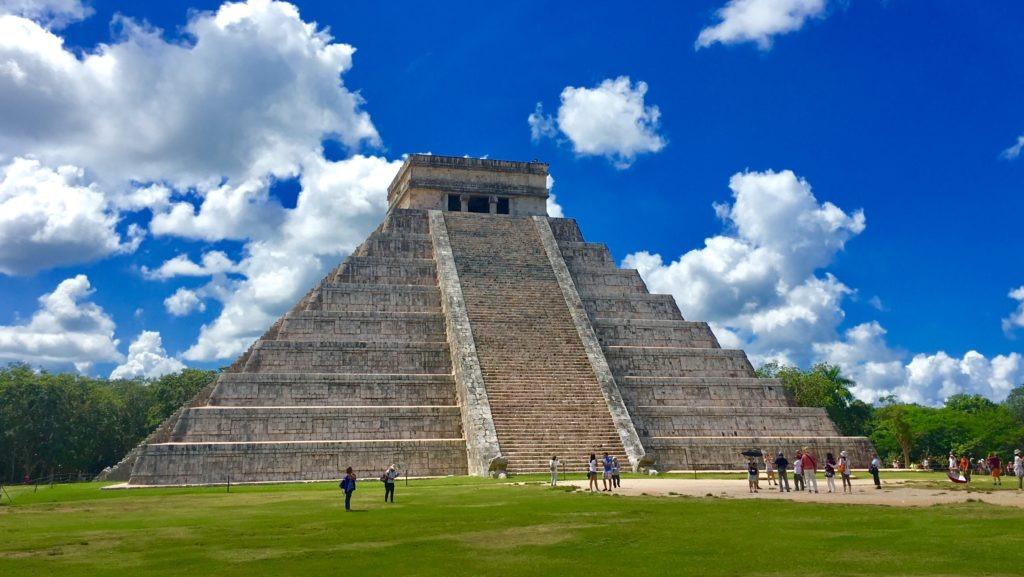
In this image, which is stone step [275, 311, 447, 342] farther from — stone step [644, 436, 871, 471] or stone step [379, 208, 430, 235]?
stone step [644, 436, 871, 471]

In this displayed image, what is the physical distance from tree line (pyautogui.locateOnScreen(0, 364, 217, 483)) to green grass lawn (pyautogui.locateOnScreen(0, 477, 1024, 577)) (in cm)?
3254

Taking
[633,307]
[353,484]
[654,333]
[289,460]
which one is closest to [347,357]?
[289,460]

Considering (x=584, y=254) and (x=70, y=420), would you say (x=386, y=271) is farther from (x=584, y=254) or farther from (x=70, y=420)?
(x=70, y=420)

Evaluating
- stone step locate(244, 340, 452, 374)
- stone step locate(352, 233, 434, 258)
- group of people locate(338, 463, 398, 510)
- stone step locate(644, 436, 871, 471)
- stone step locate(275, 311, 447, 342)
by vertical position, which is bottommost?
group of people locate(338, 463, 398, 510)

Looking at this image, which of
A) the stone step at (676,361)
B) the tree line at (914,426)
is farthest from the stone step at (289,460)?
the tree line at (914,426)

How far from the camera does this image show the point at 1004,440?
51719 millimetres

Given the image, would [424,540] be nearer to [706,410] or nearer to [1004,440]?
[706,410]

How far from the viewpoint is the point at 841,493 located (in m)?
17.7

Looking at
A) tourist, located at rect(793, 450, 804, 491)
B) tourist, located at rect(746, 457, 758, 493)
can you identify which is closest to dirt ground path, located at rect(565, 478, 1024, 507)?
tourist, located at rect(746, 457, 758, 493)

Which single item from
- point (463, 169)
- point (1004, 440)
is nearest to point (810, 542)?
point (463, 169)

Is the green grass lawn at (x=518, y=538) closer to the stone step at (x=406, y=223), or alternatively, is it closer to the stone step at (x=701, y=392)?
the stone step at (x=701, y=392)

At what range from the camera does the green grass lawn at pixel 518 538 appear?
8.84m

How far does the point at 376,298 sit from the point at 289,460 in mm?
9360

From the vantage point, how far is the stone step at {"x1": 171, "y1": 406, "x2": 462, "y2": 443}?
25422 mm
